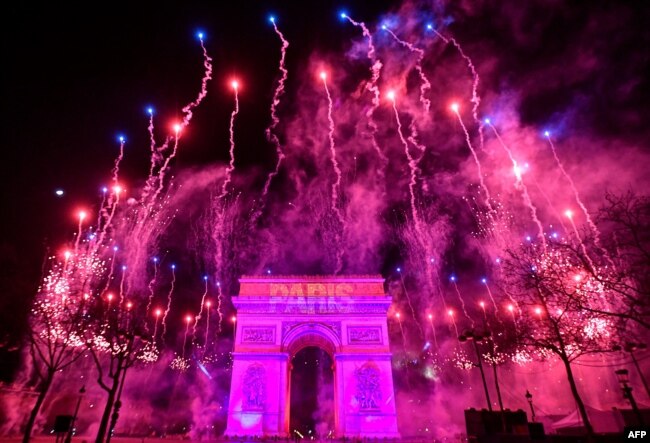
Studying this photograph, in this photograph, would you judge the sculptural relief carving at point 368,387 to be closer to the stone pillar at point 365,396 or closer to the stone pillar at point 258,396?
the stone pillar at point 365,396

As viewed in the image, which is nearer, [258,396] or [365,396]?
[258,396]

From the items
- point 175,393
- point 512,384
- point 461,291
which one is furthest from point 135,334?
point 512,384

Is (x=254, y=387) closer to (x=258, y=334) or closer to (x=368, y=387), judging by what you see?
(x=258, y=334)

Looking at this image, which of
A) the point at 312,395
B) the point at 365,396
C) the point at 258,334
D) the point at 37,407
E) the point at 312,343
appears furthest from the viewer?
the point at 312,395

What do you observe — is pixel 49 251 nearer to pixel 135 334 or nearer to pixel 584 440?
pixel 135 334

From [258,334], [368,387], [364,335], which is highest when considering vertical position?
[258,334]

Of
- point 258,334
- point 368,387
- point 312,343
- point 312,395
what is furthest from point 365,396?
point 312,395

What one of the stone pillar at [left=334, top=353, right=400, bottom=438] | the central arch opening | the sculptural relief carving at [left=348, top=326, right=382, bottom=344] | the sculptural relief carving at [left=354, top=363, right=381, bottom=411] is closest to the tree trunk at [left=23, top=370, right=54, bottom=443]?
the stone pillar at [left=334, top=353, right=400, bottom=438]

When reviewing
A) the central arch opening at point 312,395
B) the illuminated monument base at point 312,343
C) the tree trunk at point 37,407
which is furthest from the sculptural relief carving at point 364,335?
the tree trunk at point 37,407
